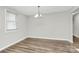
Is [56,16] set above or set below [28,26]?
above

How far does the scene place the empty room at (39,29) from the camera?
1664 millimetres

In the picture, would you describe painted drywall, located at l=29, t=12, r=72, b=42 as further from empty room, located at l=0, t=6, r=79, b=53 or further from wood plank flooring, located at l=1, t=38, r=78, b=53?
wood plank flooring, located at l=1, t=38, r=78, b=53

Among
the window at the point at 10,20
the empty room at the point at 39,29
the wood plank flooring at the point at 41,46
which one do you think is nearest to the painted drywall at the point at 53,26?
the empty room at the point at 39,29

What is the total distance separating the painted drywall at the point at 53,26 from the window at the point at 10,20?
324 millimetres

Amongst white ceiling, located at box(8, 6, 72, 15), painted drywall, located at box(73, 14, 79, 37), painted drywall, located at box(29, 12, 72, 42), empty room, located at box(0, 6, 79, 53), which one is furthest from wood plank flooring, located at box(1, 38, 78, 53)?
white ceiling, located at box(8, 6, 72, 15)

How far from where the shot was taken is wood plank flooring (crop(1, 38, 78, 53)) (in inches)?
67.0

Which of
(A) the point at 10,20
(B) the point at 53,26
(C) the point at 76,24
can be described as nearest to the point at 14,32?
(A) the point at 10,20

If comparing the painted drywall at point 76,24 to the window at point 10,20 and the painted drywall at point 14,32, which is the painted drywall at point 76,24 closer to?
the painted drywall at point 14,32

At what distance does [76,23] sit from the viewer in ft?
5.65

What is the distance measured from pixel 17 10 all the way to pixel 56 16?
2.53 feet
